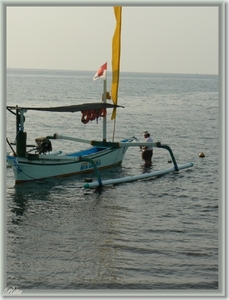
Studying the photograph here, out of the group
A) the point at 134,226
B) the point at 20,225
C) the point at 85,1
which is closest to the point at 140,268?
the point at 134,226

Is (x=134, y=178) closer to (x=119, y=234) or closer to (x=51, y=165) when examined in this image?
(x=51, y=165)

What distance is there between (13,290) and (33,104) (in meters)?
53.0

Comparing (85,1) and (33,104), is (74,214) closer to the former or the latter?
(85,1)

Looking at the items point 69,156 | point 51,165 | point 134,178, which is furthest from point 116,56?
point 51,165

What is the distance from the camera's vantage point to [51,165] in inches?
968

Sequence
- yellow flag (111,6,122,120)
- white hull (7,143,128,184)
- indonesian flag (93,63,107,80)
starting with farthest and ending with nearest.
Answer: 1. yellow flag (111,6,122,120)
2. indonesian flag (93,63,107,80)
3. white hull (7,143,128,184)

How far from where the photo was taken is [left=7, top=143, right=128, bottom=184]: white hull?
23.5m

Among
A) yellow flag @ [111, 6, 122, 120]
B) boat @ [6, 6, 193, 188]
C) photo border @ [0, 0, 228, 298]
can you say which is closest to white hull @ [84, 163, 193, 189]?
boat @ [6, 6, 193, 188]

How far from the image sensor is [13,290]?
1289cm

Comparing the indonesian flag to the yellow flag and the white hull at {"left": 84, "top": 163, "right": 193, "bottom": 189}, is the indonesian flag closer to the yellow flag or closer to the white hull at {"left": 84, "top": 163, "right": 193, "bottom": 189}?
the yellow flag

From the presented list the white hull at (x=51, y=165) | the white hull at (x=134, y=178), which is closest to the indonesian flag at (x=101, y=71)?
the white hull at (x=51, y=165)

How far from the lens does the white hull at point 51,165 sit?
23500 millimetres

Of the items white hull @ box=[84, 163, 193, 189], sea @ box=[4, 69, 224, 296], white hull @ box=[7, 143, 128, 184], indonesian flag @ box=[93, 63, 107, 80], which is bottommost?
sea @ box=[4, 69, 224, 296]

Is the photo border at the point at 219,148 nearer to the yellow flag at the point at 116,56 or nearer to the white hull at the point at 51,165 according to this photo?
the white hull at the point at 51,165
